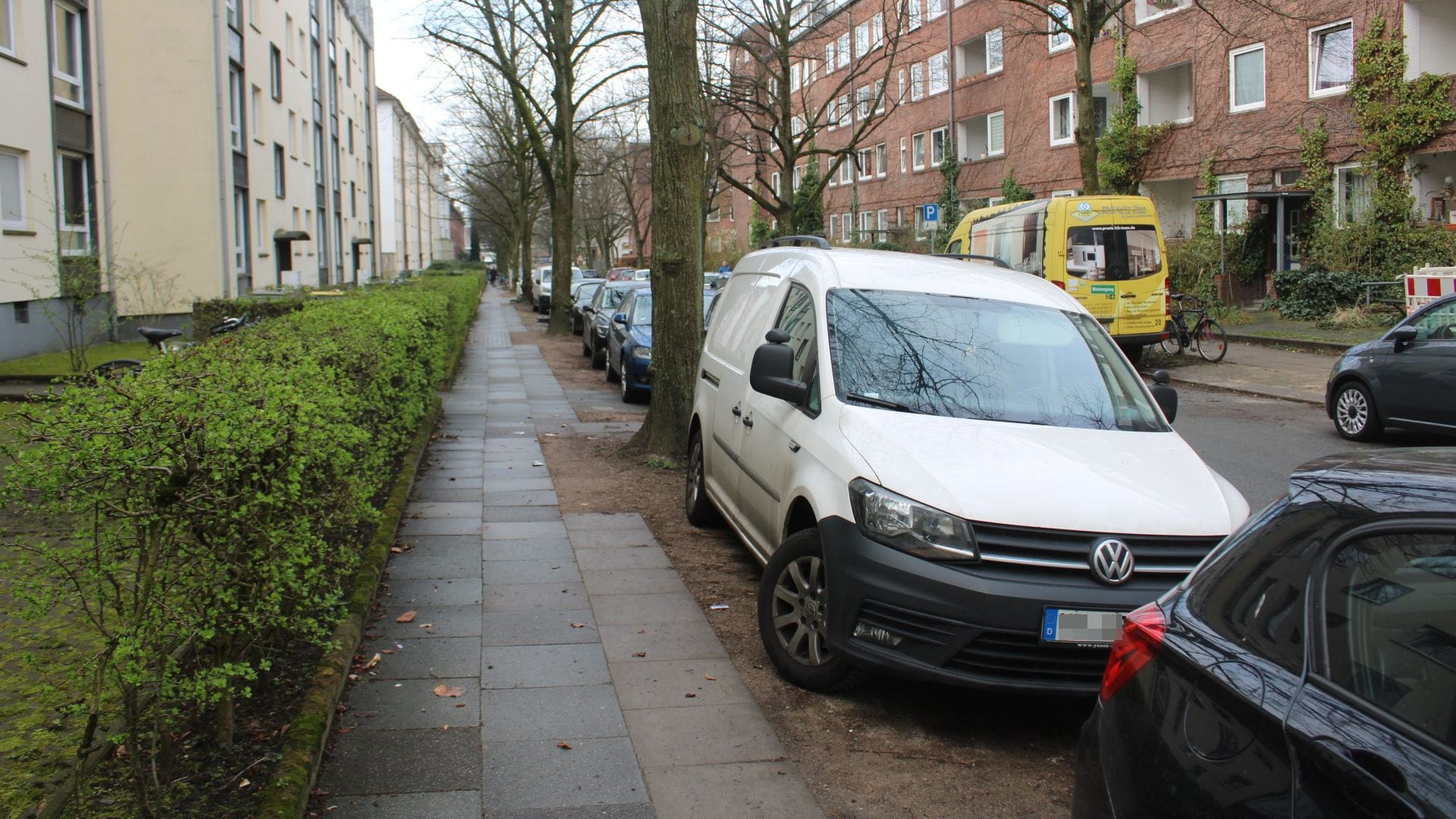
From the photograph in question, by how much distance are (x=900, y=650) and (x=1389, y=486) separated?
8.03 feet

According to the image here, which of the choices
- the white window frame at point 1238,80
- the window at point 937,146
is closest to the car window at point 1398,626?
the white window frame at point 1238,80

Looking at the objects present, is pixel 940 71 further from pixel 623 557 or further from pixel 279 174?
pixel 623 557

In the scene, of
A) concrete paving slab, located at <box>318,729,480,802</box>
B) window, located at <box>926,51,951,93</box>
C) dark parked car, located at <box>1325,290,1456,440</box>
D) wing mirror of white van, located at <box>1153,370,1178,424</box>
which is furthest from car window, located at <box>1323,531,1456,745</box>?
window, located at <box>926,51,951,93</box>

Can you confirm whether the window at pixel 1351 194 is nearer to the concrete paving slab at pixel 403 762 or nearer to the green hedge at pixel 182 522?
the concrete paving slab at pixel 403 762

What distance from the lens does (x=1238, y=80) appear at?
29.3m

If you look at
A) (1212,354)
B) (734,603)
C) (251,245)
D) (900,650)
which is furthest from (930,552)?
(251,245)

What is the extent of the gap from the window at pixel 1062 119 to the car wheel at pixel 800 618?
3416 centimetres

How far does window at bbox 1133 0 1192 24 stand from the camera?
28.8m

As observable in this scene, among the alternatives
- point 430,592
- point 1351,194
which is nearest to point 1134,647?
point 430,592

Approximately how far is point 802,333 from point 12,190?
58.8 ft

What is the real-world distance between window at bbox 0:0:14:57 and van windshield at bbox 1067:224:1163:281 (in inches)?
681

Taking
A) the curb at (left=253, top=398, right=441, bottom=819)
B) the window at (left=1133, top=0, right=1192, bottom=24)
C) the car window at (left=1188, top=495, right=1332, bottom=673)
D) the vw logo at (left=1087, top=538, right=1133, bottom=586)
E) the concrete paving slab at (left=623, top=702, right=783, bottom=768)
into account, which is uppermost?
the window at (left=1133, top=0, right=1192, bottom=24)

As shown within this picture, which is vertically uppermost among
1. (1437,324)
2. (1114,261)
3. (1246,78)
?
(1246,78)

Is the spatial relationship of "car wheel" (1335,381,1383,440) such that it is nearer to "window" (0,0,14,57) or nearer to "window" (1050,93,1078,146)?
"window" (0,0,14,57)
